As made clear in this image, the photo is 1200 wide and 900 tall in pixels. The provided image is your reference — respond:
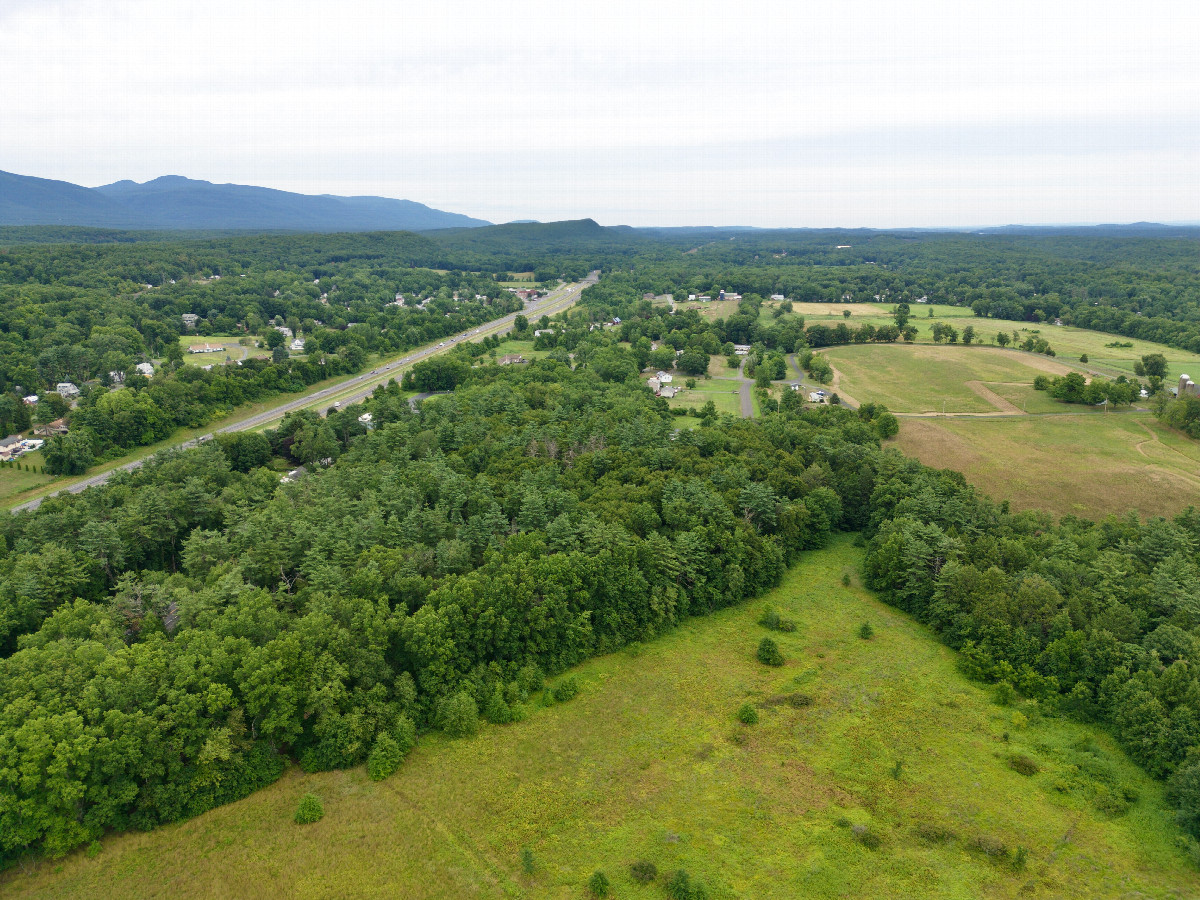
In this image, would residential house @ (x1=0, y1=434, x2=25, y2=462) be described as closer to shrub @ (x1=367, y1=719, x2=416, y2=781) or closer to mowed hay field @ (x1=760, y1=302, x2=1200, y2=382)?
shrub @ (x1=367, y1=719, x2=416, y2=781)

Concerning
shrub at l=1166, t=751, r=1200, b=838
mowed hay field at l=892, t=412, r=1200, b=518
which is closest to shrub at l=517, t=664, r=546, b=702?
shrub at l=1166, t=751, r=1200, b=838

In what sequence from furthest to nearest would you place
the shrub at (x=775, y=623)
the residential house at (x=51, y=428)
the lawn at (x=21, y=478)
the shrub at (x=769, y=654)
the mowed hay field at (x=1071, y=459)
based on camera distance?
the residential house at (x=51, y=428) → the lawn at (x=21, y=478) → the mowed hay field at (x=1071, y=459) → the shrub at (x=775, y=623) → the shrub at (x=769, y=654)

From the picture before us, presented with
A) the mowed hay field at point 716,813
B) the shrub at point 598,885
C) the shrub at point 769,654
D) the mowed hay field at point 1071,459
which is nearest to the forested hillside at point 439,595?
the mowed hay field at point 716,813

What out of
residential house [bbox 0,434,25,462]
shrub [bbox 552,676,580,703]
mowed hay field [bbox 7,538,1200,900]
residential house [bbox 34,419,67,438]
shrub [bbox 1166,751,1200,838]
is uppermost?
residential house [bbox 34,419,67,438]

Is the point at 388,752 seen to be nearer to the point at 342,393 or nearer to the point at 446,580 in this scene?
the point at 446,580

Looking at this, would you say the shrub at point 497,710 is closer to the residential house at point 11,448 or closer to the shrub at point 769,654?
the shrub at point 769,654

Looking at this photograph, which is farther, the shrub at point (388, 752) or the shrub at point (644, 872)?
the shrub at point (388, 752)

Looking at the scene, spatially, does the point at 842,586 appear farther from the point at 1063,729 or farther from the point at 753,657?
the point at 1063,729
